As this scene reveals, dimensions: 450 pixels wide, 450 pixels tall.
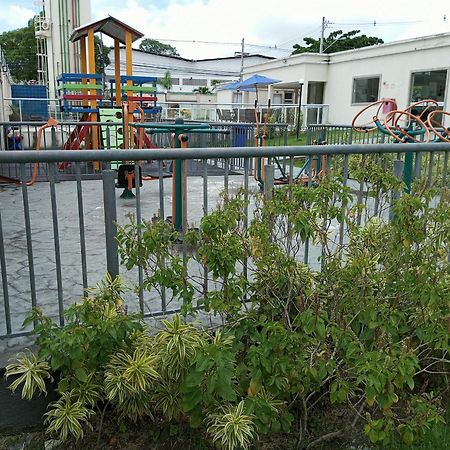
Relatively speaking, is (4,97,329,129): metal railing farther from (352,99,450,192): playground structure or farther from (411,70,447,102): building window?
(352,99,450,192): playground structure

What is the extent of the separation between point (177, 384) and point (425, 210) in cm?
146

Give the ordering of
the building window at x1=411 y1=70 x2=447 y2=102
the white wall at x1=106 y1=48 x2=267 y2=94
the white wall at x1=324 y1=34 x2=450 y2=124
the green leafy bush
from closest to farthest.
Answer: the green leafy bush → the building window at x1=411 y1=70 x2=447 y2=102 → the white wall at x1=324 y1=34 x2=450 y2=124 → the white wall at x1=106 y1=48 x2=267 y2=94

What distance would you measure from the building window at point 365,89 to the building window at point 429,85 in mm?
2406

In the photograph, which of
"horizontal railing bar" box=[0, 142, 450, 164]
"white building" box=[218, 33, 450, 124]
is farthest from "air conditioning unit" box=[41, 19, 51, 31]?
"horizontal railing bar" box=[0, 142, 450, 164]

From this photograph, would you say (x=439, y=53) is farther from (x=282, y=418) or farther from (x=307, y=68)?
(x=282, y=418)

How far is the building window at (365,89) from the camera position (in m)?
25.0

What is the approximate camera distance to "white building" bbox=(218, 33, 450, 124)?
21297 millimetres

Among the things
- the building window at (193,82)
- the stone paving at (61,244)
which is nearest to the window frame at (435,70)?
the stone paving at (61,244)

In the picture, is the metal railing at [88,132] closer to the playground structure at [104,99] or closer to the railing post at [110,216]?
the playground structure at [104,99]

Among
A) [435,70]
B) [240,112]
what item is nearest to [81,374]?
[435,70]

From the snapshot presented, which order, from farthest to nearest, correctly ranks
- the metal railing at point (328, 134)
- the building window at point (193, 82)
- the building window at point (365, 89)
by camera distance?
the building window at point (193, 82) < the building window at point (365, 89) < the metal railing at point (328, 134)

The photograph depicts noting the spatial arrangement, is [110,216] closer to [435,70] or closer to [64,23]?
[435,70]

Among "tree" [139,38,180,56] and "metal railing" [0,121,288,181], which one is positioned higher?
"tree" [139,38,180,56]

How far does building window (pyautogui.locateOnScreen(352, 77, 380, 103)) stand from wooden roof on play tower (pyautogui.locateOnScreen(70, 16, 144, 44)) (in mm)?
18332
